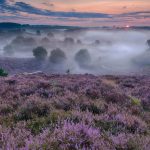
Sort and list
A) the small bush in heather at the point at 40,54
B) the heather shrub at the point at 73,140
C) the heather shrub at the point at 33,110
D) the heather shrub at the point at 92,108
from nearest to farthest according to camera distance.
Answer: the heather shrub at the point at 73,140
the heather shrub at the point at 33,110
the heather shrub at the point at 92,108
the small bush in heather at the point at 40,54

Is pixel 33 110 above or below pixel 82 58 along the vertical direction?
above

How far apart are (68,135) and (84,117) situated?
169 cm

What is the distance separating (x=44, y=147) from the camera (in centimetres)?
419

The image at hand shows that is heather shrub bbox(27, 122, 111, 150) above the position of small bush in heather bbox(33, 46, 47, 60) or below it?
above

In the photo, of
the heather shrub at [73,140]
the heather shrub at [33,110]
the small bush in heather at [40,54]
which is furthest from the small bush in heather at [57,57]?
the heather shrub at [73,140]

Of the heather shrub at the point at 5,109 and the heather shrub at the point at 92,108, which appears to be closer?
the heather shrub at the point at 5,109

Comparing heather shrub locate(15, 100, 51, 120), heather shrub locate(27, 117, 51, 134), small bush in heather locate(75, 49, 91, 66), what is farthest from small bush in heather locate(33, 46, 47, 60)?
heather shrub locate(27, 117, 51, 134)

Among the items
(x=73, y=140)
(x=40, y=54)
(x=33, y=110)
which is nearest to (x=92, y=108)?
(x=33, y=110)

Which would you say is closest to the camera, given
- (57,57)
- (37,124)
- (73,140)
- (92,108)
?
(73,140)

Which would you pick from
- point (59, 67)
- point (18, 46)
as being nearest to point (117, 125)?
point (59, 67)

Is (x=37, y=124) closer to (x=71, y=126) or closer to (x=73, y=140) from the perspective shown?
(x=71, y=126)

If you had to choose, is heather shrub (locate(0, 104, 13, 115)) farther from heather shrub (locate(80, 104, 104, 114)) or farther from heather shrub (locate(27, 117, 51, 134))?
heather shrub (locate(80, 104, 104, 114))

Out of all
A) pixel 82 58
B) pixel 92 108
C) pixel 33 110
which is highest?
pixel 33 110

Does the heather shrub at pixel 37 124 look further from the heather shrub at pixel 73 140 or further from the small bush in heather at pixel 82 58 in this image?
the small bush in heather at pixel 82 58
